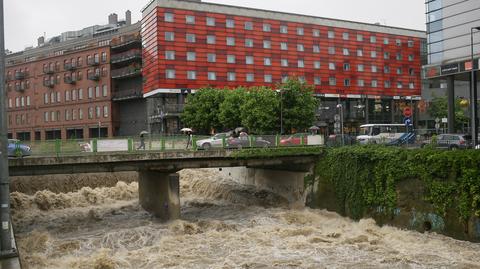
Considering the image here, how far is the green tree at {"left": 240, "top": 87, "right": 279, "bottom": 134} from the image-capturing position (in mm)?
55094

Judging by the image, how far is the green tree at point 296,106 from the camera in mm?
55750

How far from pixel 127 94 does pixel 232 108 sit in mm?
27795

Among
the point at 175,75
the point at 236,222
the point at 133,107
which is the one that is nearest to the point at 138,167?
the point at 236,222

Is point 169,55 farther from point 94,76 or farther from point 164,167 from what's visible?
point 164,167

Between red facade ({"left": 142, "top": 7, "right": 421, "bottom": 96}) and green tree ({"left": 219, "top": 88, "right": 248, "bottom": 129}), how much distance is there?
12.9m

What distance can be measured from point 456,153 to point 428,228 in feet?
13.7

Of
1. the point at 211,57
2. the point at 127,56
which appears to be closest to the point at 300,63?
the point at 211,57

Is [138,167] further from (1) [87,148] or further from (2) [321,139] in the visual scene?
(2) [321,139]

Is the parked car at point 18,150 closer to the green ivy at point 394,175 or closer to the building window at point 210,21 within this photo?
the green ivy at point 394,175

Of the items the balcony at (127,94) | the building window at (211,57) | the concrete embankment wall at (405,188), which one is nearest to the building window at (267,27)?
the building window at (211,57)

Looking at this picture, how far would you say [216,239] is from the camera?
87.4 feet

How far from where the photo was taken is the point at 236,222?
31.0 meters

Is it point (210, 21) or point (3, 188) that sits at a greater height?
point (210, 21)

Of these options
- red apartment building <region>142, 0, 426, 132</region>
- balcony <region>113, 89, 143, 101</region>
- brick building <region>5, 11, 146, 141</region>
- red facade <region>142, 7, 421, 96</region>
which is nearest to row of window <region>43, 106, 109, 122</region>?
brick building <region>5, 11, 146, 141</region>
